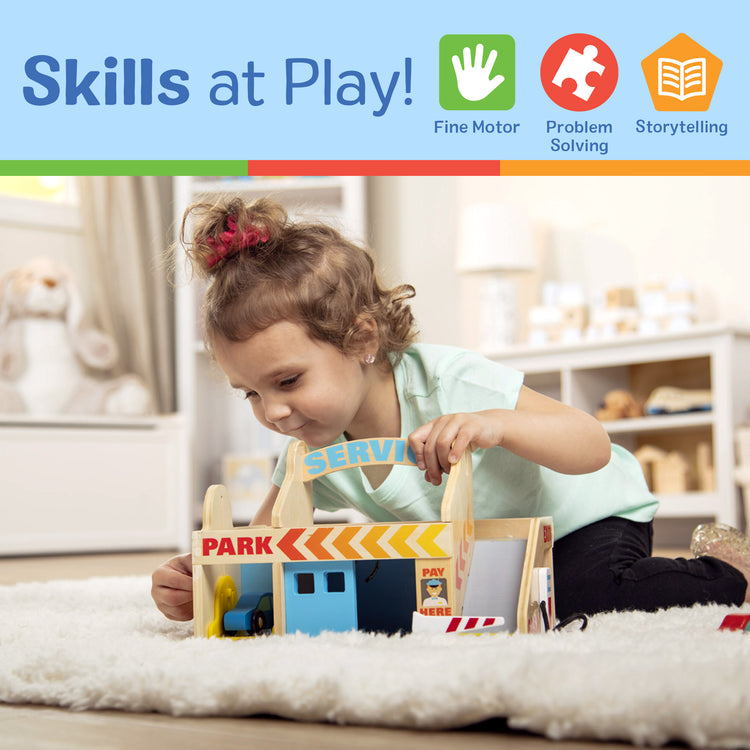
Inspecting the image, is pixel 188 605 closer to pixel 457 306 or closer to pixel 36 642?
pixel 36 642

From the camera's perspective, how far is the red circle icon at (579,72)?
63.1 inches

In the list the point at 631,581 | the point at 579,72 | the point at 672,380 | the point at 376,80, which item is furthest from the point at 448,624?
the point at 672,380

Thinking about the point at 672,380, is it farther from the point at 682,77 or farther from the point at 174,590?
the point at 174,590

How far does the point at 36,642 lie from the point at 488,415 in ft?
1.31

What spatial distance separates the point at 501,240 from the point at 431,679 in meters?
2.21

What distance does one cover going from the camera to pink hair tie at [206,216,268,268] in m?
0.94

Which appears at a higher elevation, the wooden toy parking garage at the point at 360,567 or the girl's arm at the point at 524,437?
the girl's arm at the point at 524,437

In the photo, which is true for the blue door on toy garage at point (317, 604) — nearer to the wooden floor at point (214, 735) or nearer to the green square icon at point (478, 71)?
the wooden floor at point (214, 735)

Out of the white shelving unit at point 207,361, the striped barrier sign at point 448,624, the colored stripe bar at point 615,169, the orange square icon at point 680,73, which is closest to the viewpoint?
the striped barrier sign at point 448,624

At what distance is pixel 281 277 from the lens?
3.02 feet

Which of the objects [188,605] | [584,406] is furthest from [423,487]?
[584,406]

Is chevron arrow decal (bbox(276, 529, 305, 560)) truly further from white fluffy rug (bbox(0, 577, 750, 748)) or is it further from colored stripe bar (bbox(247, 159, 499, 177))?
colored stripe bar (bbox(247, 159, 499, 177))

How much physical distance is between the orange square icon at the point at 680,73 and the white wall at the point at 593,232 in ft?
2.88

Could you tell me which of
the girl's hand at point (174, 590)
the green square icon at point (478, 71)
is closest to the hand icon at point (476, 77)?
the green square icon at point (478, 71)
